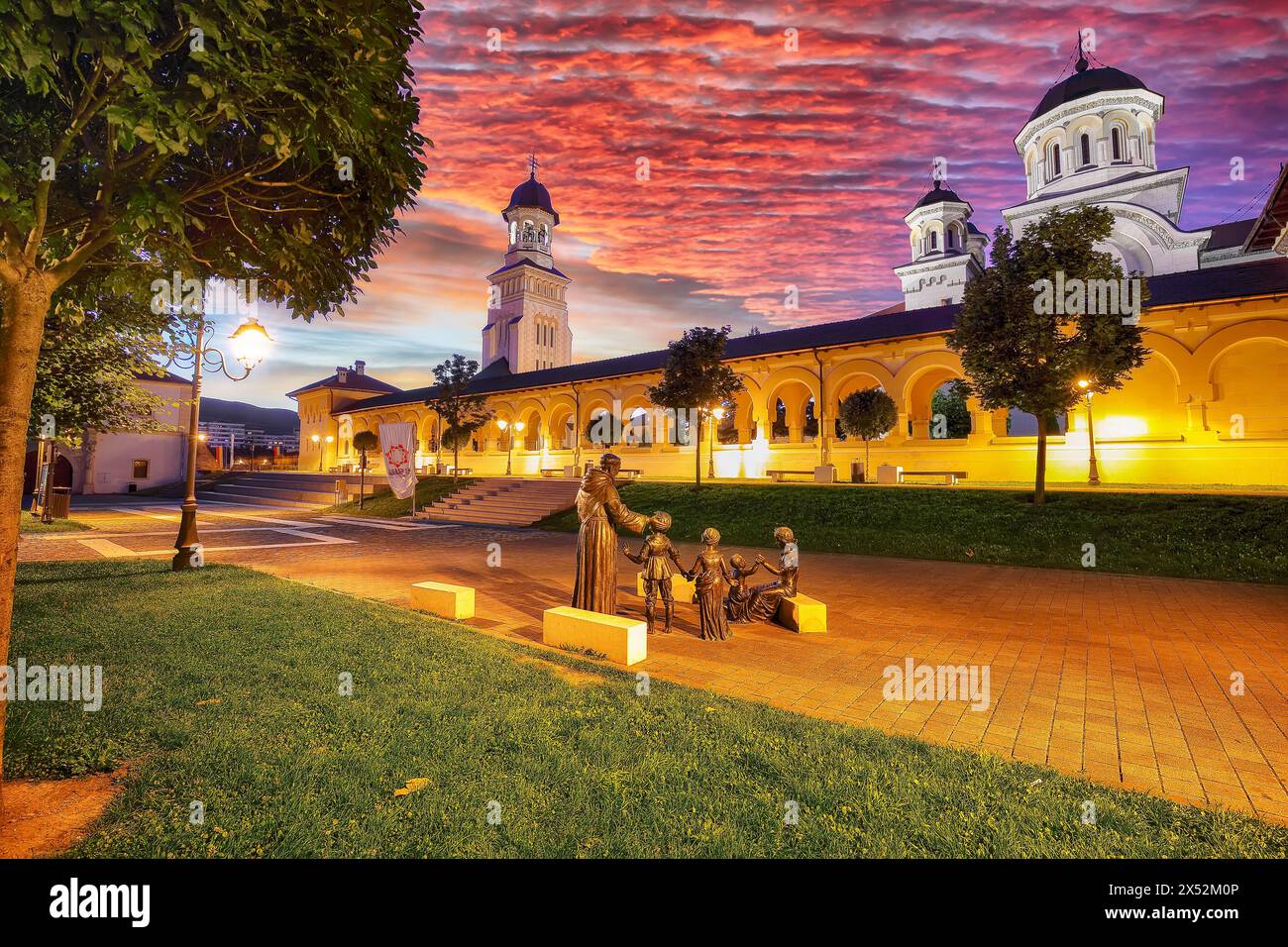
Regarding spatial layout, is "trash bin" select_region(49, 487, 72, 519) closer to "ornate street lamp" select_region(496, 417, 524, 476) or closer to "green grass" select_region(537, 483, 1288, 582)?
"green grass" select_region(537, 483, 1288, 582)

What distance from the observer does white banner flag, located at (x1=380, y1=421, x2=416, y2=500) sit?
19.9 metres

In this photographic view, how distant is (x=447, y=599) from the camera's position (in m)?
7.46

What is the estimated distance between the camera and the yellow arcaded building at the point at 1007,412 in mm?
18922

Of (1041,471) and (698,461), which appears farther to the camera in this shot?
(698,461)

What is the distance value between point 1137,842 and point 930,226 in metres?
59.6

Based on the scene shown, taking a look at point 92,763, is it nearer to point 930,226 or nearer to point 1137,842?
point 1137,842

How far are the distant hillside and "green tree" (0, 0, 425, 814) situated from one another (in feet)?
473

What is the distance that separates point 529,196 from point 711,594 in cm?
7883

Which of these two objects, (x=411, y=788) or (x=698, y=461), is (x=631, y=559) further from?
(x=698, y=461)

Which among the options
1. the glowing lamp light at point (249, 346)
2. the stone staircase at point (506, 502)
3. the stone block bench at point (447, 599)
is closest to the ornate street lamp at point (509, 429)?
the stone staircase at point (506, 502)

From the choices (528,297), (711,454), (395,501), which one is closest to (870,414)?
(711,454)

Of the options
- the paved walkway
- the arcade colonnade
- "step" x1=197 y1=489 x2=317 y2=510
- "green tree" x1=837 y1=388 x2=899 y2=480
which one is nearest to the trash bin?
"step" x1=197 y1=489 x2=317 y2=510

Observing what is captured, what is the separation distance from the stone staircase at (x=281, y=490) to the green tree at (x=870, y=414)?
85.1 ft

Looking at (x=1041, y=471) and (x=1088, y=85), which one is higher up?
(x=1088, y=85)
